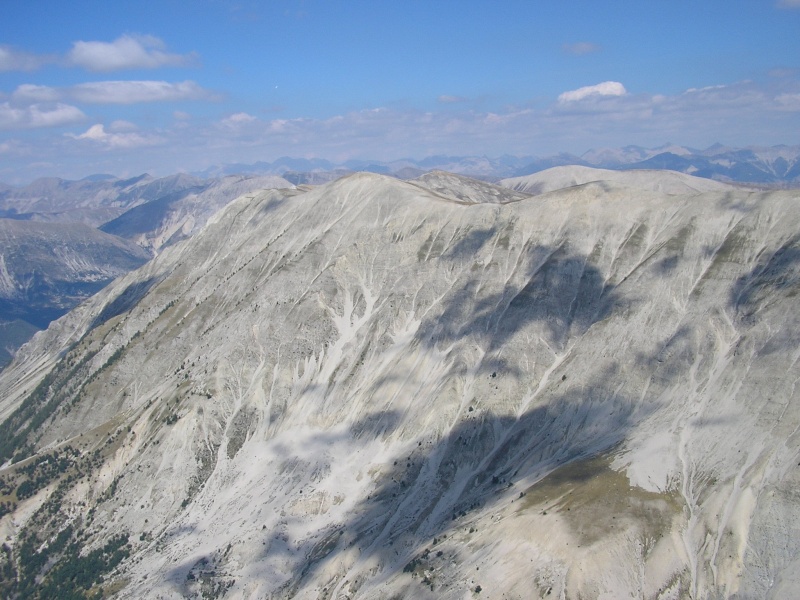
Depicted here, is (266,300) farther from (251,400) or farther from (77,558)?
(77,558)

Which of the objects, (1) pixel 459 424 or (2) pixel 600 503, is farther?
(1) pixel 459 424

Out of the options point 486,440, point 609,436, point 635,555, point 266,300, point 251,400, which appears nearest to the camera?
point 635,555

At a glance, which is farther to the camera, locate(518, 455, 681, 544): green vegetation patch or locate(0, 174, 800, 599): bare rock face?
locate(0, 174, 800, 599): bare rock face

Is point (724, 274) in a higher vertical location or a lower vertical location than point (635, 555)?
higher

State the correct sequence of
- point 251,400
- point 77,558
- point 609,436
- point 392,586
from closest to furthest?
1. point 392,586
2. point 609,436
3. point 77,558
4. point 251,400

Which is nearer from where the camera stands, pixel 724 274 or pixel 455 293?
pixel 724 274

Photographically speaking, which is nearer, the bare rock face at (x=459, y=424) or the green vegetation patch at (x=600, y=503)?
the green vegetation patch at (x=600, y=503)

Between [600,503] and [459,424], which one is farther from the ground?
[600,503]

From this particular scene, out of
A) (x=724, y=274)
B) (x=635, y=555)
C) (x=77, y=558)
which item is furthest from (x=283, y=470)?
(x=724, y=274)
